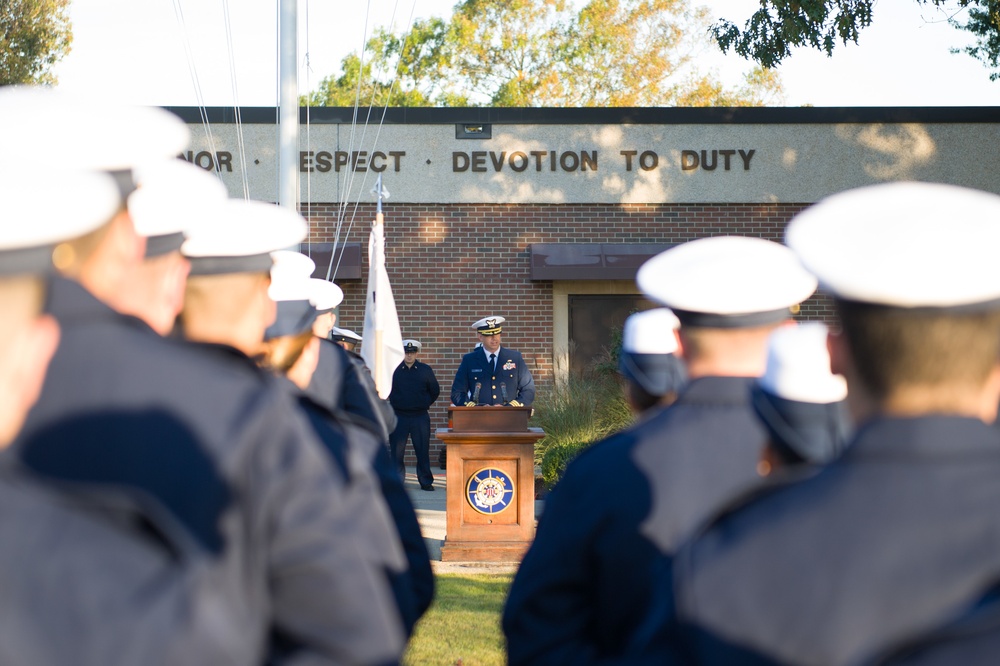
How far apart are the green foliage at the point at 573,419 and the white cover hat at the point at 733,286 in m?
9.69

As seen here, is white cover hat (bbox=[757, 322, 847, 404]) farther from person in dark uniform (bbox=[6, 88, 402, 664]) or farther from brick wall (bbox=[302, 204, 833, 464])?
brick wall (bbox=[302, 204, 833, 464])

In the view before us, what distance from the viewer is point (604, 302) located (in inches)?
672

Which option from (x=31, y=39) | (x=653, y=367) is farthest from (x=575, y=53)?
(x=653, y=367)

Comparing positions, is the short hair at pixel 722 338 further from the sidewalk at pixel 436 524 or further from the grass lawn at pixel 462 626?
the grass lawn at pixel 462 626

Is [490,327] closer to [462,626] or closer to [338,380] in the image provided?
[462,626]

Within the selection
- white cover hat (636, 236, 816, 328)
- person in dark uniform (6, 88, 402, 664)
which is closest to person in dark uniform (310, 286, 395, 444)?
white cover hat (636, 236, 816, 328)

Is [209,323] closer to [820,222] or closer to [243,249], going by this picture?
[243,249]

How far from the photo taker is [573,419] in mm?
13094

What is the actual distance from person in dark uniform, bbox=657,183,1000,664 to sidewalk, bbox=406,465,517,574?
4.75 m

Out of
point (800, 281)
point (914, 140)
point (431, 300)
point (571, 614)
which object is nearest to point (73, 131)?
point (571, 614)

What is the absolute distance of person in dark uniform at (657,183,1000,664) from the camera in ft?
4.62

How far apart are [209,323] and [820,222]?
1.20m

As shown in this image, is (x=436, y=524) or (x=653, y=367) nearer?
(x=653, y=367)

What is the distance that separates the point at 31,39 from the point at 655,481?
2650 cm
